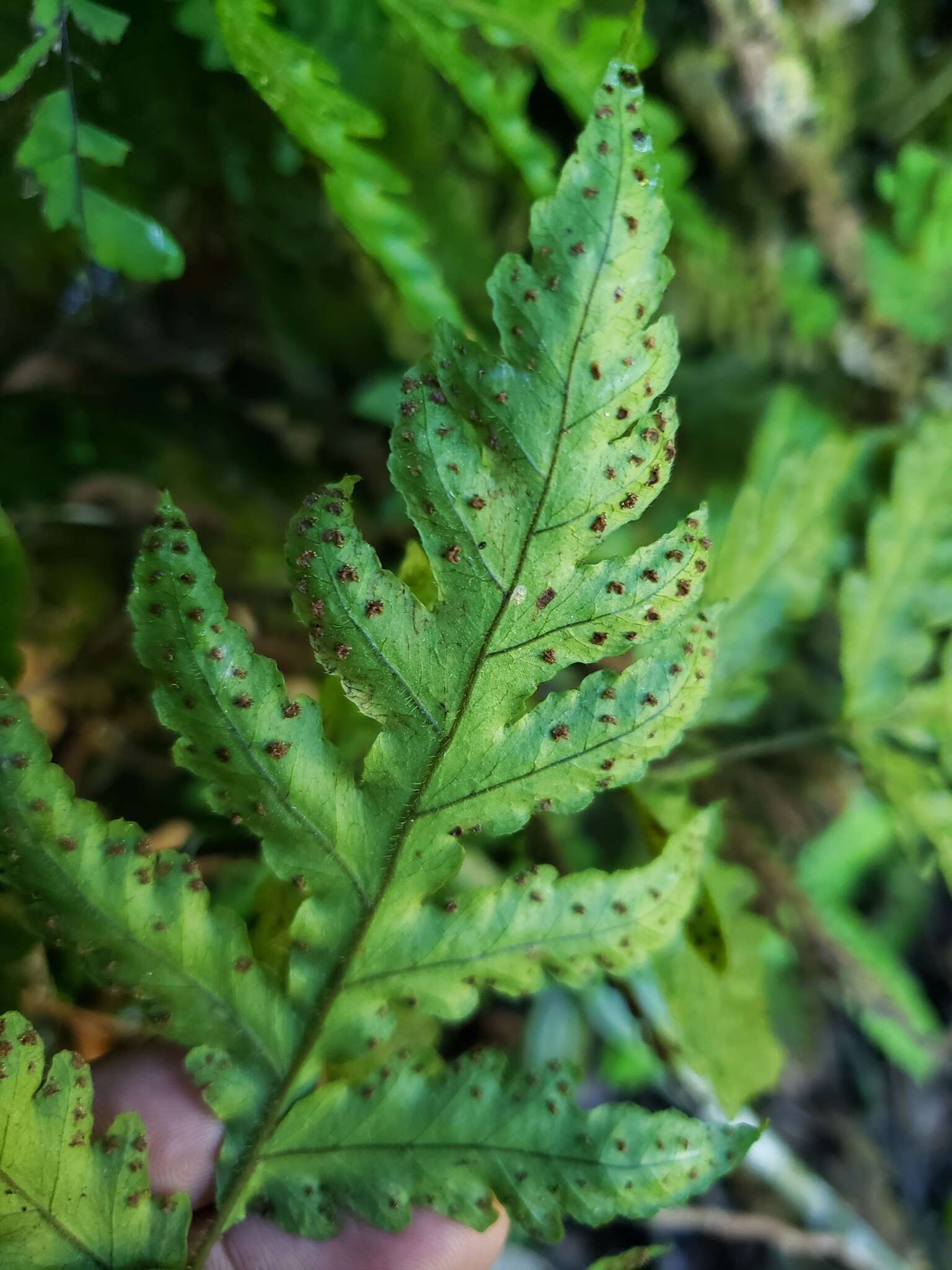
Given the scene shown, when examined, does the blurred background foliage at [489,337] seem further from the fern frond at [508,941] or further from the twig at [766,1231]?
the fern frond at [508,941]

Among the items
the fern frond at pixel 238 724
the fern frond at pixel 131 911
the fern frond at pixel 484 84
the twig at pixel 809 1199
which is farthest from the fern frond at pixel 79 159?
the twig at pixel 809 1199

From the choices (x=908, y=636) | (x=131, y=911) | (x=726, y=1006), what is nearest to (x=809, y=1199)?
(x=726, y=1006)

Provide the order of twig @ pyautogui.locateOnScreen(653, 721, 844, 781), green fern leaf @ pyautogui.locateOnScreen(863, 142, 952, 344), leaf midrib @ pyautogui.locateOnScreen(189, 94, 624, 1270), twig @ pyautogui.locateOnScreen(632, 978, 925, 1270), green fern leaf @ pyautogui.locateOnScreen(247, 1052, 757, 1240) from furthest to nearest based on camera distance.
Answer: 1. twig @ pyautogui.locateOnScreen(632, 978, 925, 1270)
2. green fern leaf @ pyautogui.locateOnScreen(863, 142, 952, 344)
3. twig @ pyautogui.locateOnScreen(653, 721, 844, 781)
4. green fern leaf @ pyautogui.locateOnScreen(247, 1052, 757, 1240)
5. leaf midrib @ pyautogui.locateOnScreen(189, 94, 624, 1270)

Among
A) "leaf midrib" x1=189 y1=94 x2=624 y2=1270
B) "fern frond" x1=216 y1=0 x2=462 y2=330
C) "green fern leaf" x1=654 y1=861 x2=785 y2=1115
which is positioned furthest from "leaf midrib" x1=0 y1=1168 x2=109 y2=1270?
"fern frond" x1=216 y1=0 x2=462 y2=330

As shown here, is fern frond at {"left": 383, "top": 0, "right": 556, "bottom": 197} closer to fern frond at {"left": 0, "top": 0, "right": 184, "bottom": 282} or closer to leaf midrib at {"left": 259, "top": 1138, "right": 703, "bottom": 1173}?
fern frond at {"left": 0, "top": 0, "right": 184, "bottom": 282}

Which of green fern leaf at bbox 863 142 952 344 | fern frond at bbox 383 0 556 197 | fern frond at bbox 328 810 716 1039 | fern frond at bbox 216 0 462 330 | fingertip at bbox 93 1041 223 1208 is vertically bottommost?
fingertip at bbox 93 1041 223 1208

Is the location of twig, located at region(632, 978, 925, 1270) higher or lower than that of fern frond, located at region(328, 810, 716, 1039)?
lower

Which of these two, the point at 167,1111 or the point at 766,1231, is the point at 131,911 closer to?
the point at 167,1111
